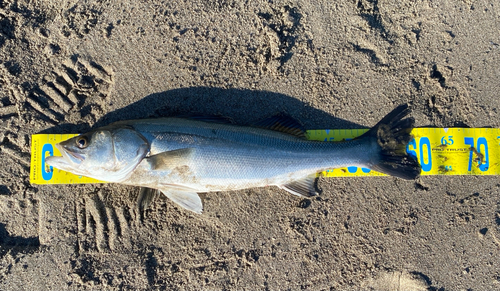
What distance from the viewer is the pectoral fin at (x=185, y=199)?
3.10 meters

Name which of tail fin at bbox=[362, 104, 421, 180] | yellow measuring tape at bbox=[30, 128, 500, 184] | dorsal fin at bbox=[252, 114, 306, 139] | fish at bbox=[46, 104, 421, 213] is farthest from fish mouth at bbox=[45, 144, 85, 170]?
tail fin at bbox=[362, 104, 421, 180]

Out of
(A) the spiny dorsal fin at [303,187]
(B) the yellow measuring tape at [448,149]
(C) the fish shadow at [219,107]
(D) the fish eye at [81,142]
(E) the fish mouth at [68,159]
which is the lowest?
(A) the spiny dorsal fin at [303,187]

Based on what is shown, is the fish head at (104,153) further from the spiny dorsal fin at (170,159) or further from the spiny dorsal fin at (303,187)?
the spiny dorsal fin at (303,187)

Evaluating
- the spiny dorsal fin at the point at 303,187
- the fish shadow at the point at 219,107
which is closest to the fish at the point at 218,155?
the spiny dorsal fin at the point at 303,187

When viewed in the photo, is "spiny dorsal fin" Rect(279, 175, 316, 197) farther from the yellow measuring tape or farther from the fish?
the yellow measuring tape

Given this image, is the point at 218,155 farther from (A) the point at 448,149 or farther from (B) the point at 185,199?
(A) the point at 448,149

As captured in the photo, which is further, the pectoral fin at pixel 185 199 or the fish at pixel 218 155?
the pectoral fin at pixel 185 199

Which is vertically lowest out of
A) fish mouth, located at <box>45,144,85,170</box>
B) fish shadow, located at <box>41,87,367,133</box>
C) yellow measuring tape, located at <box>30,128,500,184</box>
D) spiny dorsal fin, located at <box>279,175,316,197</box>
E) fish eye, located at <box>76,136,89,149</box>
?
spiny dorsal fin, located at <box>279,175,316,197</box>

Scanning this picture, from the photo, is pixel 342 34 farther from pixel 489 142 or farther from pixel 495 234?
pixel 495 234

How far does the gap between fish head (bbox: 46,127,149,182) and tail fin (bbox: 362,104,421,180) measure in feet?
7.85

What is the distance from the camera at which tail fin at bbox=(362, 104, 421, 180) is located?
10.4 ft

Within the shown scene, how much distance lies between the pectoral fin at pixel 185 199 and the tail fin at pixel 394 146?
188cm

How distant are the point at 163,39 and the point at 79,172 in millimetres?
1682

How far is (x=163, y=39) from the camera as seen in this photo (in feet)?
11.0
